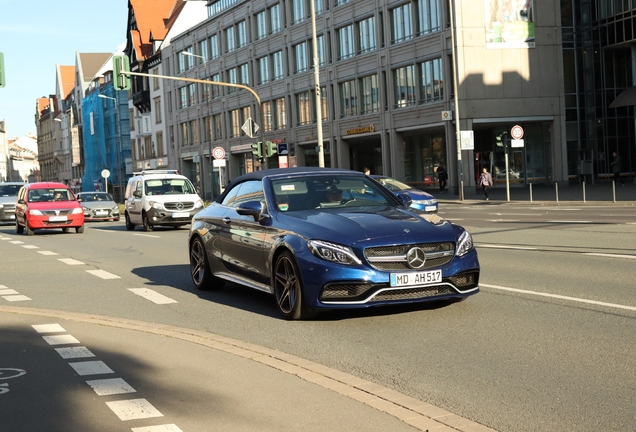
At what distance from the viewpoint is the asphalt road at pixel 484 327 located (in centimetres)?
578

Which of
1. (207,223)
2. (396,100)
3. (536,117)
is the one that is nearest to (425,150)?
(396,100)

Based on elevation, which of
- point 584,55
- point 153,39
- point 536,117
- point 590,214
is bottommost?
point 590,214

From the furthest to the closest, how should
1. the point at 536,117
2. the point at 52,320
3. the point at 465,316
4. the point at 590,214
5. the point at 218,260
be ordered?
the point at 536,117, the point at 590,214, the point at 218,260, the point at 52,320, the point at 465,316

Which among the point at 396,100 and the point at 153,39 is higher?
the point at 153,39

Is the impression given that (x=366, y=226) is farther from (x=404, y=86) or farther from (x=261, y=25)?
(x=261, y=25)

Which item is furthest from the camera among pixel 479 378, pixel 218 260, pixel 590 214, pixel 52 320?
pixel 590 214

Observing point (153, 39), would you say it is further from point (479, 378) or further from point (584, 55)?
point (479, 378)

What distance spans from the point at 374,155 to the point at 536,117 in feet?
40.0

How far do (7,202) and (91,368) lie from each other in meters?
33.1

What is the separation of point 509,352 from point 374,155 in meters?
52.5

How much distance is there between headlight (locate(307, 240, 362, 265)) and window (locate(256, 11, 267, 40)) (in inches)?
2444

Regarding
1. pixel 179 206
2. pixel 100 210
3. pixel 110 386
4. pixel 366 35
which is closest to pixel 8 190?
pixel 100 210

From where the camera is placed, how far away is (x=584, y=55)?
2063 inches

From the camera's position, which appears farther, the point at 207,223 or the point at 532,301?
the point at 207,223
